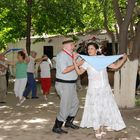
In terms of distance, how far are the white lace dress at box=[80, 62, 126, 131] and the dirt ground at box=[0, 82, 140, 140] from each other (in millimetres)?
306

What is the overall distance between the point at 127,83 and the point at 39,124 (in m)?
2.75

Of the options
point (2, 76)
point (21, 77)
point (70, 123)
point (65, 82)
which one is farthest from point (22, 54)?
point (65, 82)

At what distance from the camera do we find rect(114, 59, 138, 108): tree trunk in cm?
1162

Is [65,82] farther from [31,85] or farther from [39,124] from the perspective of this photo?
[31,85]

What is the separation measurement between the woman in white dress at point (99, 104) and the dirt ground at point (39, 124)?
11.4 inches

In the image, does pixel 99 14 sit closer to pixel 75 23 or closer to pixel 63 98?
pixel 75 23

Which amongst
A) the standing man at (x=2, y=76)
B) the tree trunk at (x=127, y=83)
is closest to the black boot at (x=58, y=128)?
the tree trunk at (x=127, y=83)

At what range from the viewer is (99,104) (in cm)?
840

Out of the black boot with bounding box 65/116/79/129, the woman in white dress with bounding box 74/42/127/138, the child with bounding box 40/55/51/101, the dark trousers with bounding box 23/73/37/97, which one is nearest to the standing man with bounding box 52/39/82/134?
the black boot with bounding box 65/116/79/129

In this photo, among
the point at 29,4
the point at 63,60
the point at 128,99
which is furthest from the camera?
the point at 29,4

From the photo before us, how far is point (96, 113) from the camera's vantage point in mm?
8391

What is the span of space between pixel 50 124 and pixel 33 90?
5.67 m

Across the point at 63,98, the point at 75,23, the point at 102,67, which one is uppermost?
the point at 75,23

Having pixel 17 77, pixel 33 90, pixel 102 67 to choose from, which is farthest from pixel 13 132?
pixel 33 90
